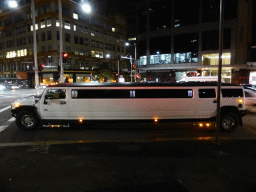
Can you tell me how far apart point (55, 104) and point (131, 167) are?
4.69 m

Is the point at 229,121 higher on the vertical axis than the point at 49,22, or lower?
lower

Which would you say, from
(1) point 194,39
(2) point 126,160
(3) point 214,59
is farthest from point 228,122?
(1) point 194,39

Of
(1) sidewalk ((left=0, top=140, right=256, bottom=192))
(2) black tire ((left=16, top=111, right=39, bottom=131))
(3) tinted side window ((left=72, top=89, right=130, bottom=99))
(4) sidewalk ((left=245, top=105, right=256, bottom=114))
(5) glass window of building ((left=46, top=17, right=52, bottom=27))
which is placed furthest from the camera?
(5) glass window of building ((left=46, top=17, right=52, bottom=27))

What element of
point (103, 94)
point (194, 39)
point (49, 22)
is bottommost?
point (103, 94)

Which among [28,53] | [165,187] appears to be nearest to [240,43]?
[165,187]

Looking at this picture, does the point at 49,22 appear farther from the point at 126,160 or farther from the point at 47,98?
the point at 126,160

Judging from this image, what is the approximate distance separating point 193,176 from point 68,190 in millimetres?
2833

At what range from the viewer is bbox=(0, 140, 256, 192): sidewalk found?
418 cm

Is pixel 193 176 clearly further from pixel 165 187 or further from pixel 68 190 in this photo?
pixel 68 190

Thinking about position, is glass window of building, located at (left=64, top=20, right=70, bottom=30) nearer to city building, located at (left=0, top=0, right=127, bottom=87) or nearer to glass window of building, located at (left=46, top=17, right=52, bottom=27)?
city building, located at (left=0, top=0, right=127, bottom=87)

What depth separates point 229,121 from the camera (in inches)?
328

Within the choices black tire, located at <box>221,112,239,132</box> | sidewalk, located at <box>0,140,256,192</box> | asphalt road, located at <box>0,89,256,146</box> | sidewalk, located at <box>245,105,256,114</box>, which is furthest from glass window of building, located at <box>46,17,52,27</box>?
black tire, located at <box>221,112,239,132</box>

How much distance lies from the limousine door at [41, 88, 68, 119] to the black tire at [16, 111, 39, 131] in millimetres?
522

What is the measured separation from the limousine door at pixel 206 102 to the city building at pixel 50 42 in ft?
149
